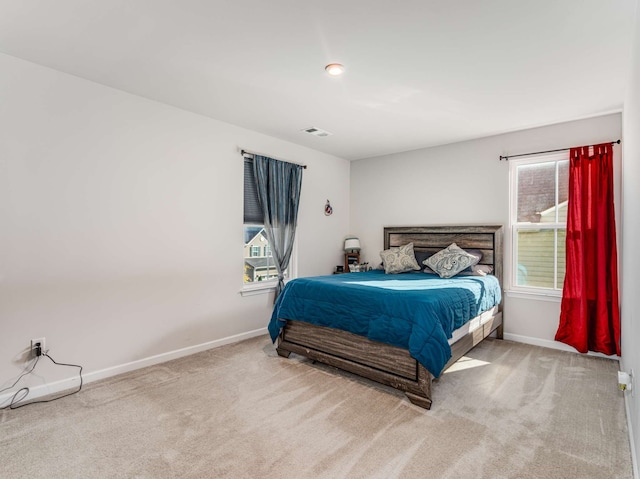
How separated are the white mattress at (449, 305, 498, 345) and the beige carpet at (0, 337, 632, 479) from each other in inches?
14.5

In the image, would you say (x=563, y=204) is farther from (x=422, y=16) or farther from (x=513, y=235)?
(x=422, y=16)

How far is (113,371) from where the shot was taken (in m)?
2.98

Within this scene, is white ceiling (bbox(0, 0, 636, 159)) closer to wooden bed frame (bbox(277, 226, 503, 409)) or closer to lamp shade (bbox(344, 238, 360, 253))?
wooden bed frame (bbox(277, 226, 503, 409))

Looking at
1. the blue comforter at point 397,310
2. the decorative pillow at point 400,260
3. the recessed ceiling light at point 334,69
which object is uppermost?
the recessed ceiling light at point 334,69

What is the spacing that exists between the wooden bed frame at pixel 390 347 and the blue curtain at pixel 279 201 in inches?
47.4

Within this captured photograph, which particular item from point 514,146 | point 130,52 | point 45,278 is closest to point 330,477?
point 45,278

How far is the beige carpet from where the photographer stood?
183 centimetres

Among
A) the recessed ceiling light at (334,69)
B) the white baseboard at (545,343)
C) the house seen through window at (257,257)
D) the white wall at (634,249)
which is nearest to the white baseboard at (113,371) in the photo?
the house seen through window at (257,257)

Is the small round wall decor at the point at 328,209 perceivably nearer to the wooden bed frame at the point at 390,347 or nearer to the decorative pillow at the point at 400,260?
the decorative pillow at the point at 400,260

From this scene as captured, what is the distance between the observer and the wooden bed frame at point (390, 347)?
2.55 meters

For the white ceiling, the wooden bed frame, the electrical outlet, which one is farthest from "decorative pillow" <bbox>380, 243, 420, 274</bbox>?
the electrical outlet

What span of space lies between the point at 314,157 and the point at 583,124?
3.15m

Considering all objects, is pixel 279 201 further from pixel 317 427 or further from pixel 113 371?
pixel 317 427

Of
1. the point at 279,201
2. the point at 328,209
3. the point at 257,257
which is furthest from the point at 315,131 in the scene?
the point at 257,257
